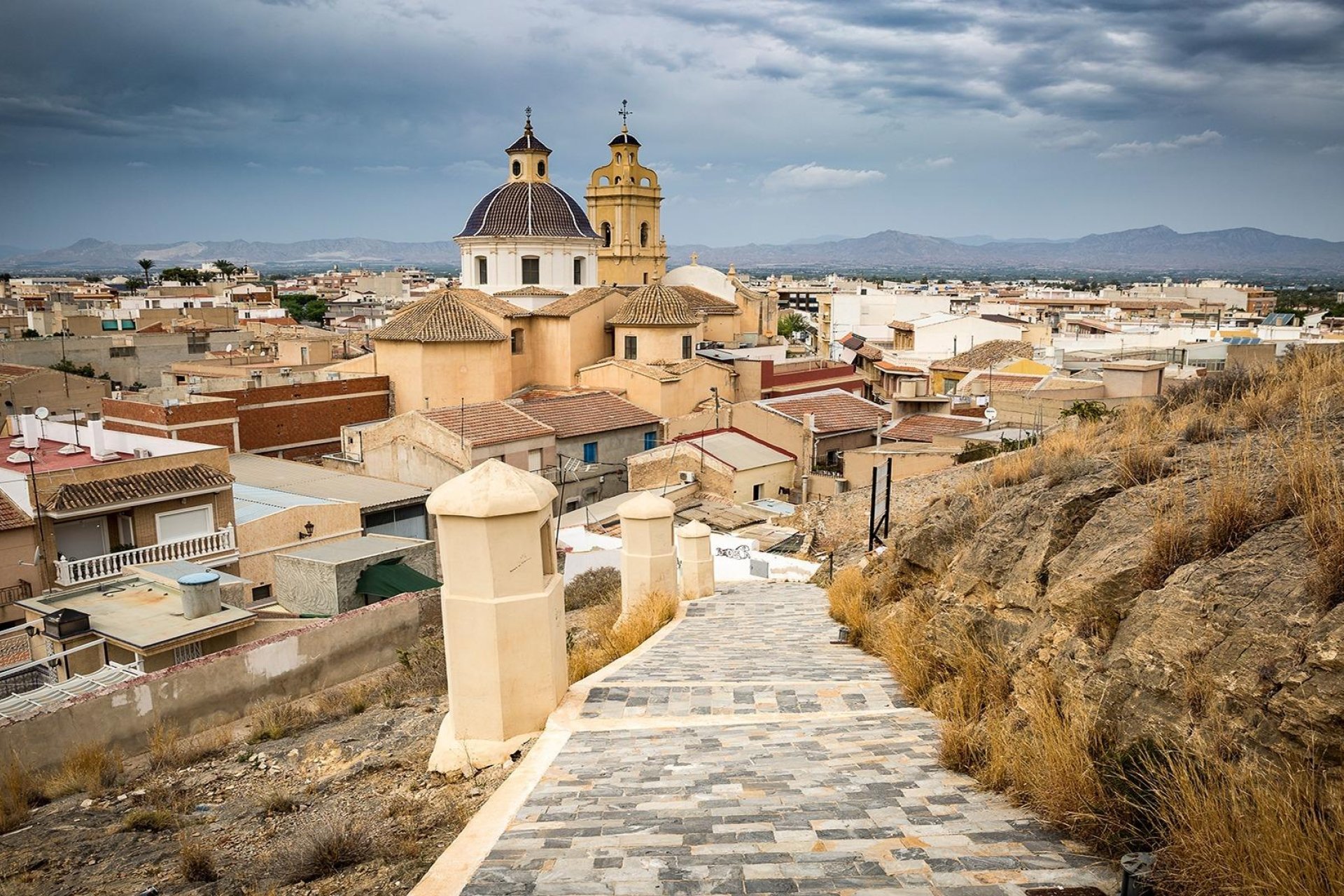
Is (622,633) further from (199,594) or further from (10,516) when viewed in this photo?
(10,516)

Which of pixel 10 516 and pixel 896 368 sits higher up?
pixel 896 368

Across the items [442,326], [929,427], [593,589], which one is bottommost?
[593,589]

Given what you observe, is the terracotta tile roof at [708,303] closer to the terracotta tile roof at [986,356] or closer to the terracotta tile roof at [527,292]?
the terracotta tile roof at [527,292]

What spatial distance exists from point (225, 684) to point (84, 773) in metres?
2.67

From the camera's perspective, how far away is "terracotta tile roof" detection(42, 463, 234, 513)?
15289mm

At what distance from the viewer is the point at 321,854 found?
4.41 metres

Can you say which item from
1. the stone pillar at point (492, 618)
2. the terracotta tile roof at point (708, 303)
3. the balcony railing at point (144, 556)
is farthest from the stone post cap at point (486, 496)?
the terracotta tile roof at point (708, 303)

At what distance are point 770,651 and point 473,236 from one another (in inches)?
1199

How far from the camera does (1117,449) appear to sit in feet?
20.9

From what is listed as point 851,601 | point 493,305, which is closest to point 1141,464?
point 851,601

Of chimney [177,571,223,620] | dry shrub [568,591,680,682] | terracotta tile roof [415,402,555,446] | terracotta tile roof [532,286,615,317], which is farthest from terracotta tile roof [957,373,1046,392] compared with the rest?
chimney [177,571,223,620]

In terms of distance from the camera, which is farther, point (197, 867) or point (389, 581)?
point (389, 581)

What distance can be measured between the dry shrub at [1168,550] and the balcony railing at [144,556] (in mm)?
15806

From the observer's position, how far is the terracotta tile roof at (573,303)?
31.9 m
